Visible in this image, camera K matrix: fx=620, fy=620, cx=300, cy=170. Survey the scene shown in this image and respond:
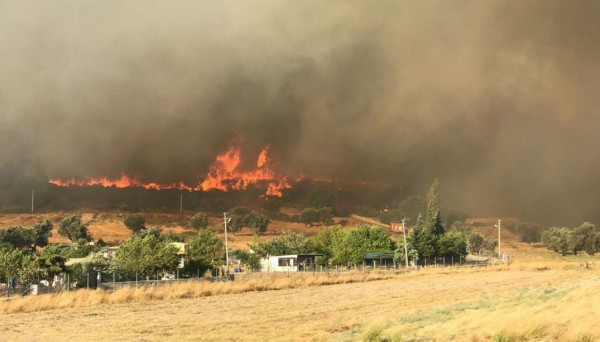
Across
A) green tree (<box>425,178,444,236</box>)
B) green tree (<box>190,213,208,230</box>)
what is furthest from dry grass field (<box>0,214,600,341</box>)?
green tree (<box>190,213,208,230</box>)

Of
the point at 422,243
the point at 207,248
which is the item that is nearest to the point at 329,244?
the point at 422,243

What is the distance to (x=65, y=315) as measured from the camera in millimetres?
29500

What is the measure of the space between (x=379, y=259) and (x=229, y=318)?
67654 mm

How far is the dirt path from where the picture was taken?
21312mm

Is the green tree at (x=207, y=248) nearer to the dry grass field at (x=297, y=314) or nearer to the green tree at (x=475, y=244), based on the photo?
the dry grass field at (x=297, y=314)

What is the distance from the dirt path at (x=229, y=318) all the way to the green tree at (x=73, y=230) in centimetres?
10716

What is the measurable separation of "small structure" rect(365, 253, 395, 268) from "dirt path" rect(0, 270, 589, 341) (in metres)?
50.1

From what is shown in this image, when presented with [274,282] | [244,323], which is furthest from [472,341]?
[274,282]

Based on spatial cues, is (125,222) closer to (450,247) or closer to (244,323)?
(450,247)

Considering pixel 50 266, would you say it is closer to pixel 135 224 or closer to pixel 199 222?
pixel 135 224

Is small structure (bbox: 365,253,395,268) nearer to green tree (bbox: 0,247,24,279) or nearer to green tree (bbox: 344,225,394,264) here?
green tree (bbox: 344,225,394,264)

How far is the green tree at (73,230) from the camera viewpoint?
5399 inches

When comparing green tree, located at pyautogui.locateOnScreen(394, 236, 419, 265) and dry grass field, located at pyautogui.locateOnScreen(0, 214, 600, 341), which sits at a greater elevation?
green tree, located at pyautogui.locateOnScreen(394, 236, 419, 265)

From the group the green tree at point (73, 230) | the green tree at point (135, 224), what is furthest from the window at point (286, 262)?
the green tree at point (135, 224)
